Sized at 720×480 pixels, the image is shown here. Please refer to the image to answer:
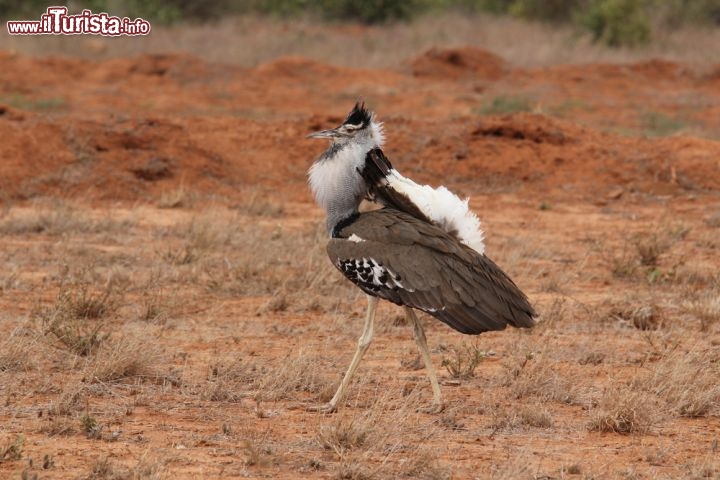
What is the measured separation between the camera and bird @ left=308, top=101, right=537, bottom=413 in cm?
579

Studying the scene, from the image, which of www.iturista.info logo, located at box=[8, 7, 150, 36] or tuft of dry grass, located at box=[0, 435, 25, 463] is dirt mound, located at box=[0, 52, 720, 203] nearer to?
www.iturista.info logo, located at box=[8, 7, 150, 36]

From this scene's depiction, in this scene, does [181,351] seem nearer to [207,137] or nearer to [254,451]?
[254,451]

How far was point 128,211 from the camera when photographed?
12453 millimetres

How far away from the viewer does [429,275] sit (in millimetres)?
5809

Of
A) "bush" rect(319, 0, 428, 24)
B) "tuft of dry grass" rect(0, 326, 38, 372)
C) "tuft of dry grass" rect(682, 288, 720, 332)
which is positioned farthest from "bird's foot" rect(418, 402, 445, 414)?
"bush" rect(319, 0, 428, 24)

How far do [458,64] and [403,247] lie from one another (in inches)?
718

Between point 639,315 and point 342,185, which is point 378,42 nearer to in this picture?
point 639,315

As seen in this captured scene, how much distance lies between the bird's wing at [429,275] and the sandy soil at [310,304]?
21.6 inches

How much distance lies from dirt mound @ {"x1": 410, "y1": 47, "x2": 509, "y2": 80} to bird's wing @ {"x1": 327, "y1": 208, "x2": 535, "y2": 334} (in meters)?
17.2

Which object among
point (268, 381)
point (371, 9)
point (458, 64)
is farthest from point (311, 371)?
point (371, 9)

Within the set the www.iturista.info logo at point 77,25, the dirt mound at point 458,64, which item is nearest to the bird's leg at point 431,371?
the dirt mound at point 458,64

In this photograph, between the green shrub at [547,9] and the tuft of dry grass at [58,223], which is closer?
the tuft of dry grass at [58,223]

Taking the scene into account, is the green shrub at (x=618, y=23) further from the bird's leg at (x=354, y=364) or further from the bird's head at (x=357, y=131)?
the bird's leg at (x=354, y=364)

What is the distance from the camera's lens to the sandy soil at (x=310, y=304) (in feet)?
17.6
